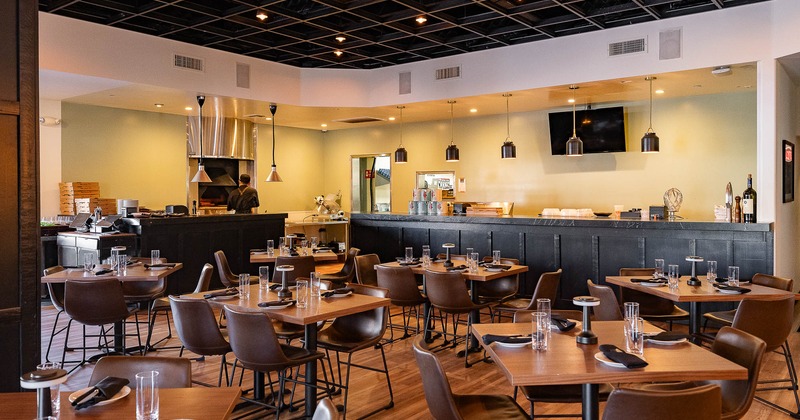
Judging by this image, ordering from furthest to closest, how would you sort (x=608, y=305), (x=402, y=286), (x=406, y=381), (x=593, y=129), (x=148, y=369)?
(x=593, y=129)
(x=402, y=286)
(x=406, y=381)
(x=608, y=305)
(x=148, y=369)

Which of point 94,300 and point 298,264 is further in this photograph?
point 298,264

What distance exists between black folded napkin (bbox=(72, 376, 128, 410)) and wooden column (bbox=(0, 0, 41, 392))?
112 centimetres

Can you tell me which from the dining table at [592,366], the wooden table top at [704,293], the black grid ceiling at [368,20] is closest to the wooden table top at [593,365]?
the dining table at [592,366]

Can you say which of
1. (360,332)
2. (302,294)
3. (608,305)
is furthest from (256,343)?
(608,305)

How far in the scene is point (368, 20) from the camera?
7.56 meters

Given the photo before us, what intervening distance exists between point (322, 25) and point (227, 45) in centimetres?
210

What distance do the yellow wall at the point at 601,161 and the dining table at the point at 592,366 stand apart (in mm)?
6999

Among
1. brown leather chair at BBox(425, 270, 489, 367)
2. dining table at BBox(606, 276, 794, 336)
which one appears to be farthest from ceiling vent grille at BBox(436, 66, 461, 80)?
dining table at BBox(606, 276, 794, 336)

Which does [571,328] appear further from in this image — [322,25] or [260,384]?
[322,25]

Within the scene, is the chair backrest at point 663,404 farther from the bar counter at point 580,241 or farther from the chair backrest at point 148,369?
the bar counter at point 580,241

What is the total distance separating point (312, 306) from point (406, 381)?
4.80 feet

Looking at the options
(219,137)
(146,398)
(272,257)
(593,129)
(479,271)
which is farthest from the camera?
(219,137)

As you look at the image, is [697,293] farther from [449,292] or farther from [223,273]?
[223,273]

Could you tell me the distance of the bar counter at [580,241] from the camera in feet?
21.3
